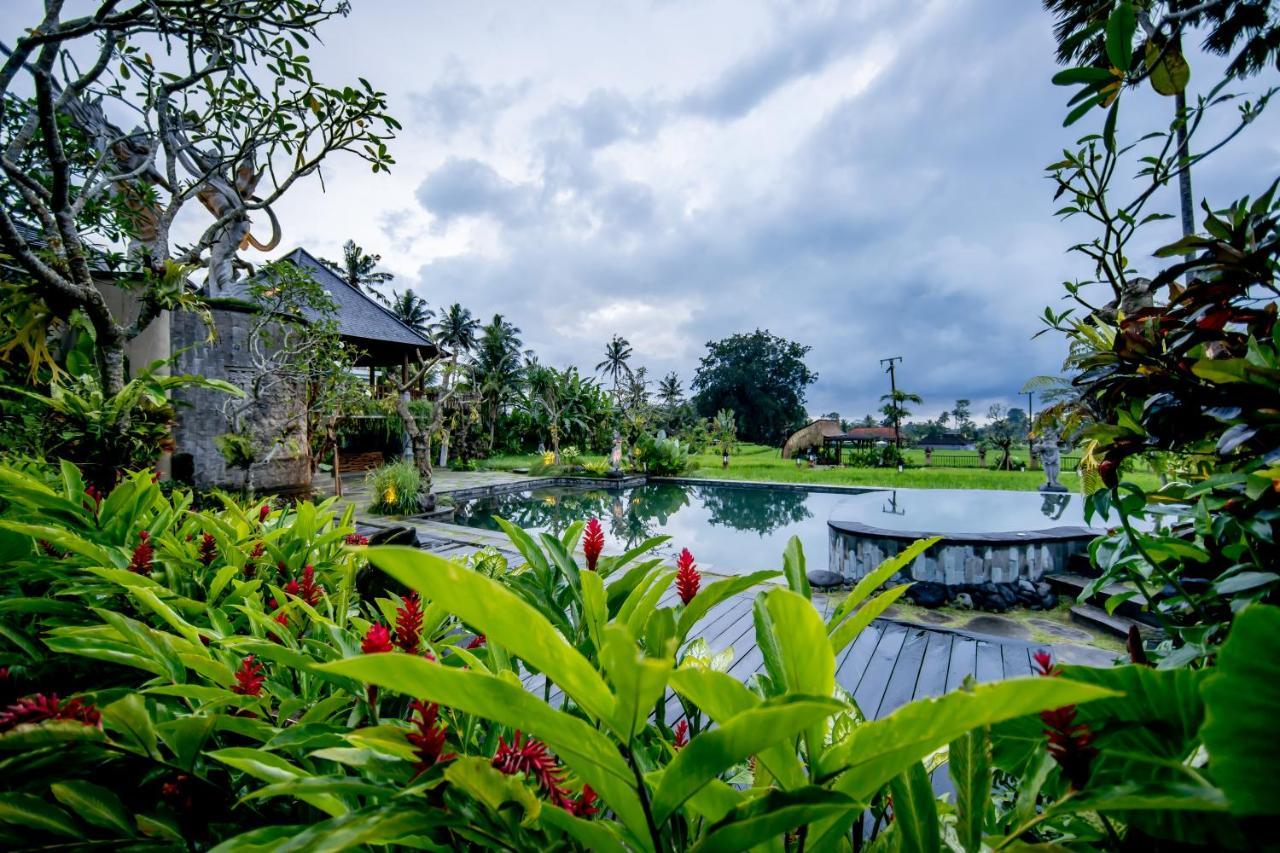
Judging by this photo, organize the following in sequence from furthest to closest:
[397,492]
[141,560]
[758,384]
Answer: [758,384] < [397,492] < [141,560]

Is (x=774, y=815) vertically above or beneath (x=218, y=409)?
beneath

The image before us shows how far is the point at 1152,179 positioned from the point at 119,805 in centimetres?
208

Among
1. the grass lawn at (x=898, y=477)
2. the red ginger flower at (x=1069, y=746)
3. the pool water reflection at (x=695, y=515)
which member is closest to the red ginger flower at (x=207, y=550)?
the red ginger flower at (x=1069, y=746)

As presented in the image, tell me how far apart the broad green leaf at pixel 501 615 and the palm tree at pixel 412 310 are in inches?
1133

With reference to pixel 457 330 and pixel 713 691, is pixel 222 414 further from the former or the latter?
pixel 457 330

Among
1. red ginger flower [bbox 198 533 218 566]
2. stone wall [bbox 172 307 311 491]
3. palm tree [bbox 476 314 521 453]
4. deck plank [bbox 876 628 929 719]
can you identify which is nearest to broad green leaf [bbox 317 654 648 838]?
red ginger flower [bbox 198 533 218 566]

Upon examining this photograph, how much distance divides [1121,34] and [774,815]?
1.32 metres

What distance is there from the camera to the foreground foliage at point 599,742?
0.31 meters

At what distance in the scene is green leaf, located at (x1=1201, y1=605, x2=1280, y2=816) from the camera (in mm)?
280

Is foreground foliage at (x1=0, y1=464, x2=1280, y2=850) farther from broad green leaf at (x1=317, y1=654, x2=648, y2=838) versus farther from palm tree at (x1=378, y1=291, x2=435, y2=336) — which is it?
palm tree at (x1=378, y1=291, x2=435, y2=336)

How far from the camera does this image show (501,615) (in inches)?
12.2

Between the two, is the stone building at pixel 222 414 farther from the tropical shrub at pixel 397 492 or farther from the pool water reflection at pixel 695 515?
the pool water reflection at pixel 695 515

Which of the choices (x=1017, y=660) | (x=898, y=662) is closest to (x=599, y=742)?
(x=898, y=662)

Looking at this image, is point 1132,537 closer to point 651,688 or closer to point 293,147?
point 651,688
